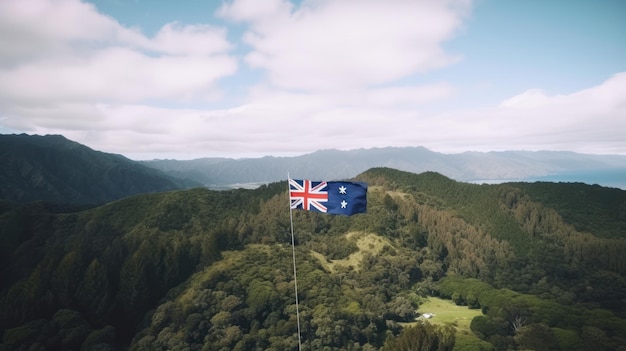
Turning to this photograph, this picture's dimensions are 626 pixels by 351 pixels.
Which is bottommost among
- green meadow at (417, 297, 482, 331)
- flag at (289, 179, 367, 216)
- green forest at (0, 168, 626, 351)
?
green meadow at (417, 297, 482, 331)

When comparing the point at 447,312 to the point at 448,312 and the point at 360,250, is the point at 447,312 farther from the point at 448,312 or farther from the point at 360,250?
the point at 360,250

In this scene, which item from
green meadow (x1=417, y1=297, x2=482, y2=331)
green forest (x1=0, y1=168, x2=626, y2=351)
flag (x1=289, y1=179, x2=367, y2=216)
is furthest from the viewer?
green meadow (x1=417, y1=297, x2=482, y2=331)

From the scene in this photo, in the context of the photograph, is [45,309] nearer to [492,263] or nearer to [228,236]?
[228,236]

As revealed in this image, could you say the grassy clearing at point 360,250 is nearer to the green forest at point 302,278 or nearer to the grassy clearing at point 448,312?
the green forest at point 302,278

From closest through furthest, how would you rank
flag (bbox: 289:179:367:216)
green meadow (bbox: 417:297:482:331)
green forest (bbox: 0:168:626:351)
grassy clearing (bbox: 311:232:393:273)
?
flag (bbox: 289:179:367:216), green forest (bbox: 0:168:626:351), green meadow (bbox: 417:297:482:331), grassy clearing (bbox: 311:232:393:273)

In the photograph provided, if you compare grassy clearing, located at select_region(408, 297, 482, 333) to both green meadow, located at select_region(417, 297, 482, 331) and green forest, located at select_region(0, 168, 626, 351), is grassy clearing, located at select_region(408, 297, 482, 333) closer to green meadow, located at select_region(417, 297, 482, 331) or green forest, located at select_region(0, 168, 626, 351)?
green meadow, located at select_region(417, 297, 482, 331)

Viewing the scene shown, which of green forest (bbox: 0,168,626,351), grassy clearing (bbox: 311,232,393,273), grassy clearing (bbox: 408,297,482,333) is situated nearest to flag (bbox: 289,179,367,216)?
green forest (bbox: 0,168,626,351)
